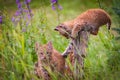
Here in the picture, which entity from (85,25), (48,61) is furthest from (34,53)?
(85,25)

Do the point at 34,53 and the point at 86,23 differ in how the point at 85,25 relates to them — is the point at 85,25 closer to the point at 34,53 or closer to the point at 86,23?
the point at 86,23

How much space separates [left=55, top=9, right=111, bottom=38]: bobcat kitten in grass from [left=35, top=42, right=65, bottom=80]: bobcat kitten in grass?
323 mm

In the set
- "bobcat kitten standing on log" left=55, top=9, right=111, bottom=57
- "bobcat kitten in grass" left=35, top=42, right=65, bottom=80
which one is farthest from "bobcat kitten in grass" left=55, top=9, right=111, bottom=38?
"bobcat kitten in grass" left=35, top=42, right=65, bottom=80

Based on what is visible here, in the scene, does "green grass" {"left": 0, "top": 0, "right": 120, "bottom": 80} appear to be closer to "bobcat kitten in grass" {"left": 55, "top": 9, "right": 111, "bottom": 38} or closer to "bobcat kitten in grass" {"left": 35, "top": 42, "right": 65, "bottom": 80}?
"bobcat kitten in grass" {"left": 35, "top": 42, "right": 65, "bottom": 80}

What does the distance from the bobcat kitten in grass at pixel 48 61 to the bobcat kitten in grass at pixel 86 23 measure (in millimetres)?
323

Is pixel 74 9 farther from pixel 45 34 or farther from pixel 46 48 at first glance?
pixel 46 48

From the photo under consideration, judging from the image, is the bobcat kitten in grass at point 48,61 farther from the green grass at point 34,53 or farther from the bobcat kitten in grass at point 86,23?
the bobcat kitten in grass at point 86,23

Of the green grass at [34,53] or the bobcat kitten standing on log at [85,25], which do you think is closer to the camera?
the bobcat kitten standing on log at [85,25]

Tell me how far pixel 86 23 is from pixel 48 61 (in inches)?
24.8

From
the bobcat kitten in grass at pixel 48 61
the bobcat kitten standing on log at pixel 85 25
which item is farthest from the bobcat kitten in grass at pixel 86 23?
the bobcat kitten in grass at pixel 48 61

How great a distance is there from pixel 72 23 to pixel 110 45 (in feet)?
2.46

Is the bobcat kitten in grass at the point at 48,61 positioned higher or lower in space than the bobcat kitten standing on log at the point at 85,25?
lower

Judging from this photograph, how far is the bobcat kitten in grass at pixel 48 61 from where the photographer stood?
5547mm

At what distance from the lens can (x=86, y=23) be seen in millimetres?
5340
